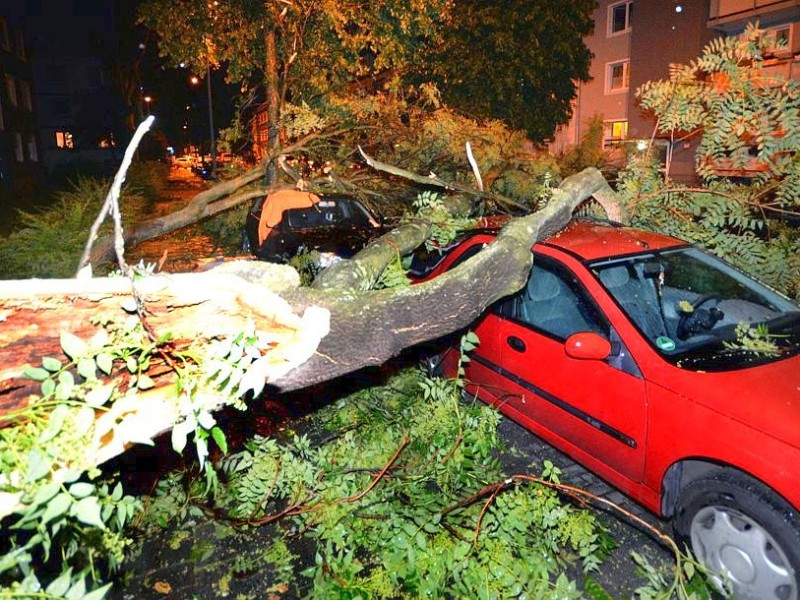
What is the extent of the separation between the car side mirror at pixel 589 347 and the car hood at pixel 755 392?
36cm

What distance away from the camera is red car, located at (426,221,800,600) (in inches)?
106

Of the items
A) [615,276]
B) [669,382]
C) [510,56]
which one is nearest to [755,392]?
[669,382]

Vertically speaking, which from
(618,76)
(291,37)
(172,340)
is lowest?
(172,340)

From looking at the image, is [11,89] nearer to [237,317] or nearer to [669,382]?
[237,317]

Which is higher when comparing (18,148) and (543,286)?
(18,148)

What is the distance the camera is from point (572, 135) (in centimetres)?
2731

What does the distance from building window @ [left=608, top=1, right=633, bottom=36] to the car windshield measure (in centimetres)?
2481

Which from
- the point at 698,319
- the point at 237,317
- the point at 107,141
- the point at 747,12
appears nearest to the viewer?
the point at 237,317

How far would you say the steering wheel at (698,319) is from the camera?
362 cm

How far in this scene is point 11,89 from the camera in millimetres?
34062

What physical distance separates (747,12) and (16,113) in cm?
3932

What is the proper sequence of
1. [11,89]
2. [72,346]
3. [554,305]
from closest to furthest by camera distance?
1. [72,346]
2. [554,305]
3. [11,89]

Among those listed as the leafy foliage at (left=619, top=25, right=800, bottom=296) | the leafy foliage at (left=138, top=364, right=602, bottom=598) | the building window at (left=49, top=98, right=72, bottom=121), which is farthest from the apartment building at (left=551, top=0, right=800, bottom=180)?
the building window at (left=49, top=98, right=72, bottom=121)

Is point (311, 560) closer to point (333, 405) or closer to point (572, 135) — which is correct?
point (333, 405)
